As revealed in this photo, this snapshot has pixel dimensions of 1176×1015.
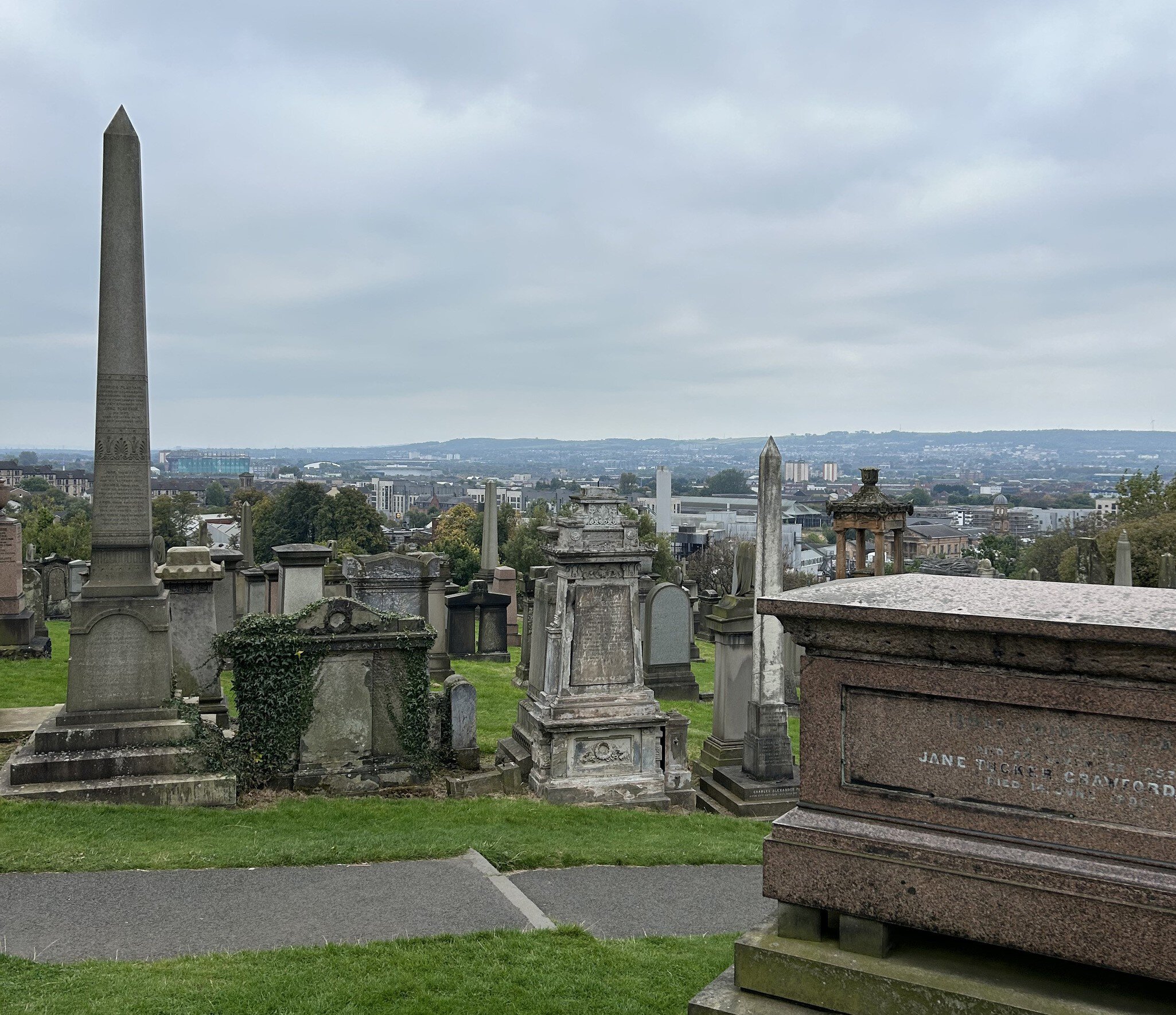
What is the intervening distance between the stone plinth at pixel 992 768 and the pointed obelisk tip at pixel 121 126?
846cm

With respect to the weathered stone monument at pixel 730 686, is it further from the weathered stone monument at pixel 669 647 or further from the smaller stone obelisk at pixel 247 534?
the smaller stone obelisk at pixel 247 534

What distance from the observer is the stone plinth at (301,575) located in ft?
45.1

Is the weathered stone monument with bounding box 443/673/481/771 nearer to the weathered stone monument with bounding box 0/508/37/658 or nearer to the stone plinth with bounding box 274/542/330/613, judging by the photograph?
the stone plinth with bounding box 274/542/330/613

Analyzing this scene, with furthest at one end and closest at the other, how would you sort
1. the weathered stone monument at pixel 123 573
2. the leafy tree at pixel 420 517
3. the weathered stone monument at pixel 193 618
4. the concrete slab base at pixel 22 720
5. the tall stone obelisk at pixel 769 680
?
the leafy tree at pixel 420 517 < the weathered stone monument at pixel 193 618 < the tall stone obelisk at pixel 769 680 < the concrete slab base at pixel 22 720 < the weathered stone monument at pixel 123 573

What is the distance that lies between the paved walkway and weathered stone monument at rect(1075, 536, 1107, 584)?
700 inches

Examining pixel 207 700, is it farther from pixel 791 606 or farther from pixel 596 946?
pixel 791 606

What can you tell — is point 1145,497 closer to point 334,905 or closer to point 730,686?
point 730,686

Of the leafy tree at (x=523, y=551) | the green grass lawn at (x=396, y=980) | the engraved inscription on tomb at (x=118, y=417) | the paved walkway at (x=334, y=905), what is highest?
the engraved inscription on tomb at (x=118, y=417)

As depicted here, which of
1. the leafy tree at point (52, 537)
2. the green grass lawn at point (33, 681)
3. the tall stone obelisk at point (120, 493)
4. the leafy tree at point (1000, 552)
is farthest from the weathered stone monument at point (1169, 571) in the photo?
the leafy tree at point (1000, 552)

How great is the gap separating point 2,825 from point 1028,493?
176 m

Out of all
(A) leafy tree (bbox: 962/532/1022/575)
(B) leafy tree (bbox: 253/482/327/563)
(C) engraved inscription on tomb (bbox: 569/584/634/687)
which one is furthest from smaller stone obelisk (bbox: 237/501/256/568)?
(A) leafy tree (bbox: 962/532/1022/575)

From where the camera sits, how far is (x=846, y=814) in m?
3.83

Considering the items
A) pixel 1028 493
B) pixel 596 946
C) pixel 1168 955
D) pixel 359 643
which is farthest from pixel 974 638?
pixel 1028 493

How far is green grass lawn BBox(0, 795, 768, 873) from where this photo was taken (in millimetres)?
7258
